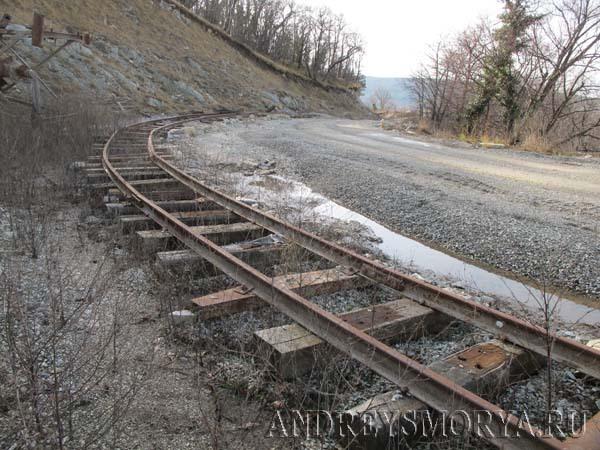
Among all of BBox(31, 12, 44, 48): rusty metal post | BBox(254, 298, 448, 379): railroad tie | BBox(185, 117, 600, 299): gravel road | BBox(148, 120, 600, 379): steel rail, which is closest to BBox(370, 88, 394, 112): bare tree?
BBox(185, 117, 600, 299): gravel road

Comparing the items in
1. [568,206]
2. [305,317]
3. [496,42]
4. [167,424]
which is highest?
[496,42]

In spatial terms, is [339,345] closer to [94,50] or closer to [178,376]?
[178,376]

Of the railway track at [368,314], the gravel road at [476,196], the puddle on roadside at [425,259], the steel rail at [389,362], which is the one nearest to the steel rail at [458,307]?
the railway track at [368,314]

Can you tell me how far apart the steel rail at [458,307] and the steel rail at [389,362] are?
88cm

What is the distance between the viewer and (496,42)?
74.1ft

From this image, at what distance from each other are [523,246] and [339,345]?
3.79 metres

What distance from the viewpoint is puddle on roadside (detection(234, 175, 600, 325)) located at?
15.0 feet

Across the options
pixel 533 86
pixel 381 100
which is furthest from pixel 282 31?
pixel 533 86

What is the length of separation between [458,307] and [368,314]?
702mm

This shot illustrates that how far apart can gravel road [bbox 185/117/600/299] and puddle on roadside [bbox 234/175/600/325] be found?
23cm

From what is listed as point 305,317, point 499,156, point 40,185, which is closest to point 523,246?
point 305,317

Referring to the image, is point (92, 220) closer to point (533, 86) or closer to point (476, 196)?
point (476, 196)

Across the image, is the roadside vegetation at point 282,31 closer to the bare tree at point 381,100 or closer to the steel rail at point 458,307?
the bare tree at point 381,100

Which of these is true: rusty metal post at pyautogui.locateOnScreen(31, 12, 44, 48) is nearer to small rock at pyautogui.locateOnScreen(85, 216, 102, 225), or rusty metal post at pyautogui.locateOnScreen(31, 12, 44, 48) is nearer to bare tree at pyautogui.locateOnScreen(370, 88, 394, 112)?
small rock at pyautogui.locateOnScreen(85, 216, 102, 225)
